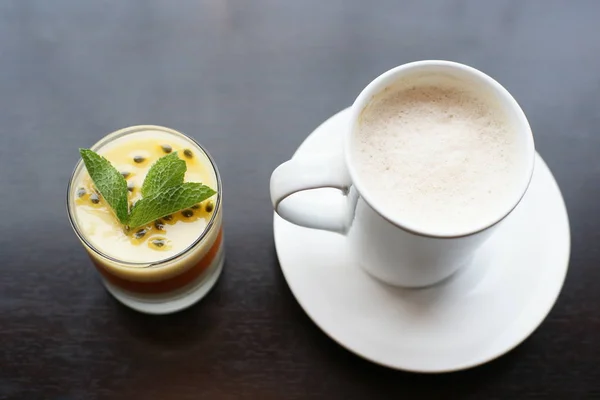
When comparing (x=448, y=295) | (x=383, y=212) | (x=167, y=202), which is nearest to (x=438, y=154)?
(x=383, y=212)

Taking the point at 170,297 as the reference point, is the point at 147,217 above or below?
above

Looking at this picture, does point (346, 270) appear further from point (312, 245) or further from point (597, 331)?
point (597, 331)

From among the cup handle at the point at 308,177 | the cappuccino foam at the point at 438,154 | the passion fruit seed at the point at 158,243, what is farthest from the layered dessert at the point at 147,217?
the cappuccino foam at the point at 438,154

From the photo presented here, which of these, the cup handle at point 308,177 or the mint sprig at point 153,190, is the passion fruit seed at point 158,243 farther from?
the cup handle at point 308,177

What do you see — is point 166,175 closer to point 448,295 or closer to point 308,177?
point 308,177

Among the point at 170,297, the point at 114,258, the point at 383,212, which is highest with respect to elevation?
the point at 383,212

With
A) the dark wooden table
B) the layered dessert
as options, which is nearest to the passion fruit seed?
the layered dessert

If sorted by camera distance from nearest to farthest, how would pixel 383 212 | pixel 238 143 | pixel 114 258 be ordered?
pixel 383 212 → pixel 114 258 → pixel 238 143

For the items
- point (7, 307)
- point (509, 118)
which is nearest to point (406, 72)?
point (509, 118)
